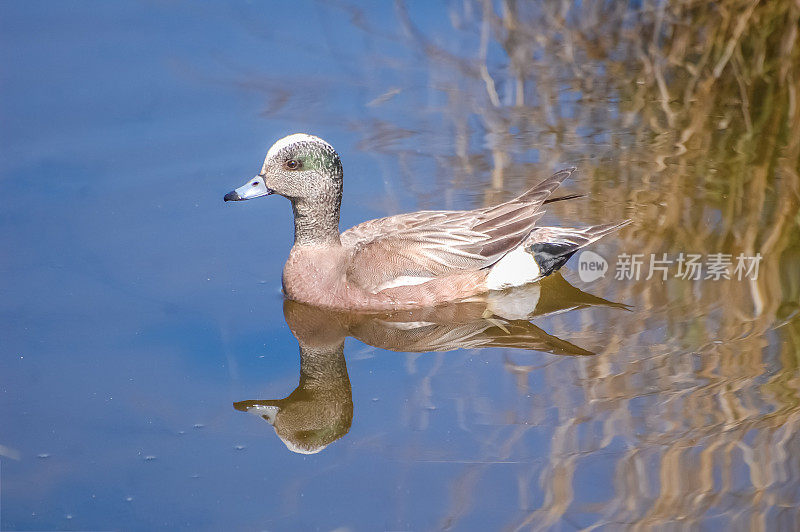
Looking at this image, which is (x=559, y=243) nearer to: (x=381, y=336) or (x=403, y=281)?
(x=403, y=281)

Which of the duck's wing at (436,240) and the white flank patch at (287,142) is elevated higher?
the white flank patch at (287,142)

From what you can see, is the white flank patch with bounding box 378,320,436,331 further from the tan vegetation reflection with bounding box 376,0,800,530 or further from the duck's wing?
the tan vegetation reflection with bounding box 376,0,800,530

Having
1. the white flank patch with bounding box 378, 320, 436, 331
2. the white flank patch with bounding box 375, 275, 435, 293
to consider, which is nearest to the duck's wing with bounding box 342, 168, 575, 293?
the white flank patch with bounding box 375, 275, 435, 293

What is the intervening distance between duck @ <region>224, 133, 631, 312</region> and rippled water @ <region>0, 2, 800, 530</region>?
0.15 metres

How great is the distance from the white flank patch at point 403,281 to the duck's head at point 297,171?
65cm

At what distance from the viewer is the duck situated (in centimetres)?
623

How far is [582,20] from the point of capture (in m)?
9.22

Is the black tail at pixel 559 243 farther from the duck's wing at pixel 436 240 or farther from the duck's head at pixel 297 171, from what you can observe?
the duck's head at pixel 297 171

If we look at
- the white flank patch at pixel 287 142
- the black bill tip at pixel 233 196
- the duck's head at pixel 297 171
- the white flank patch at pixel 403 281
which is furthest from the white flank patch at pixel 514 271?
the black bill tip at pixel 233 196

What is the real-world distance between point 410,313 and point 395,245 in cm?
42

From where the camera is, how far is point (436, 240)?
637 cm

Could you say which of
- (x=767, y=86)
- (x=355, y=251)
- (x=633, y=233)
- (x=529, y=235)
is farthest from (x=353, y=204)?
(x=767, y=86)

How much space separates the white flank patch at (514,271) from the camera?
654cm

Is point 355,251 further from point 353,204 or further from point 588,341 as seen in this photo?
point 588,341
